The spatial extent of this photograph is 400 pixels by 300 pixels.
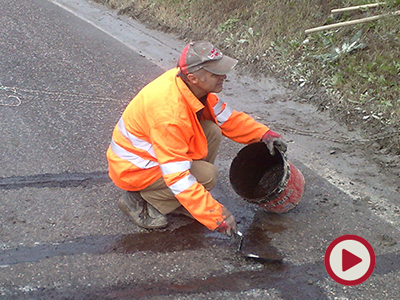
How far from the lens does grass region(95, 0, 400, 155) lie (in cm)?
475

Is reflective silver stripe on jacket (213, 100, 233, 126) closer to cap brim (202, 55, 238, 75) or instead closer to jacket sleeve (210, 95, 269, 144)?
jacket sleeve (210, 95, 269, 144)

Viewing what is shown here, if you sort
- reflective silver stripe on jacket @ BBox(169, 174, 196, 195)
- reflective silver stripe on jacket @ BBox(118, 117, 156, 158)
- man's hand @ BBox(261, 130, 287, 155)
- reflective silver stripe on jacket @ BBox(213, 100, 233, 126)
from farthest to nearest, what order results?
1. reflective silver stripe on jacket @ BBox(213, 100, 233, 126)
2. man's hand @ BBox(261, 130, 287, 155)
3. reflective silver stripe on jacket @ BBox(118, 117, 156, 158)
4. reflective silver stripe on jacket @ BBox(169, 174, 196, 195)

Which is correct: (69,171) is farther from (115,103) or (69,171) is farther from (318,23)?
(318,23)

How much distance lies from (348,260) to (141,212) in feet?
4.68

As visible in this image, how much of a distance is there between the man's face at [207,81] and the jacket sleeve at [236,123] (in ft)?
1.35

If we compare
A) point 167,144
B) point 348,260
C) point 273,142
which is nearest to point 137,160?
point 167,144

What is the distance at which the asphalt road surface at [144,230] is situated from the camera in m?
2.94

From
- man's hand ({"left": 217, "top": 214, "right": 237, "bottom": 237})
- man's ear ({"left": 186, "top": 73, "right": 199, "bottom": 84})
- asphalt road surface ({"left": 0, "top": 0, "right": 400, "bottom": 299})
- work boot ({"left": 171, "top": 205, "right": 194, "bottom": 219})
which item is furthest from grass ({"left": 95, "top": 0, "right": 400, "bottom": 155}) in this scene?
man's ear ({"left": 186, "top": 73, "right": 199, "bottom": 84})

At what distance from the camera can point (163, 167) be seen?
291 centimetres

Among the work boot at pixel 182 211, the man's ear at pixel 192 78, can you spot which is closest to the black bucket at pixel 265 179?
the work boot at pixel 182 211

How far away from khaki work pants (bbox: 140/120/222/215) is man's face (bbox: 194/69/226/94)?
→ 0.48 metres

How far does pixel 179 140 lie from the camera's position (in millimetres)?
2951

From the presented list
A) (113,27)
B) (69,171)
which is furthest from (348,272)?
(113,27)

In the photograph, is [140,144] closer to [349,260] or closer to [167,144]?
[167,144]
